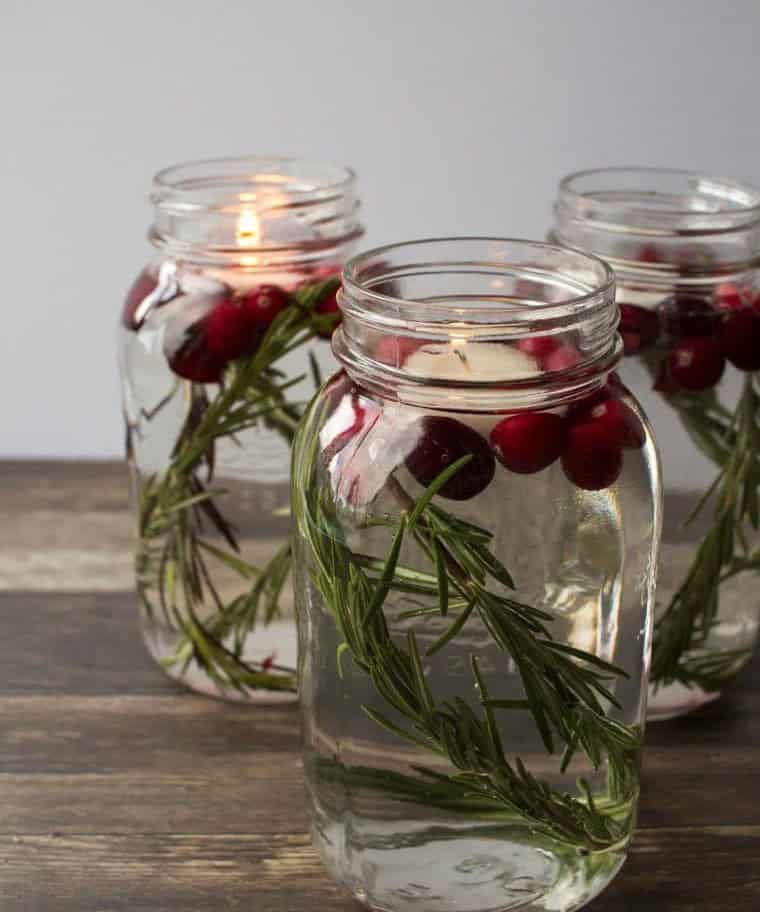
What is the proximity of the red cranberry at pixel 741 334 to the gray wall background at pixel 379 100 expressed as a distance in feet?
1.15

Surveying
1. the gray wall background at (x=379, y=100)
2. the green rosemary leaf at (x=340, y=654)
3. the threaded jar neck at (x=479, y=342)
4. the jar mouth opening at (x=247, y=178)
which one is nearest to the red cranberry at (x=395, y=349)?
the threaded jar neck at (x=479, y=342)

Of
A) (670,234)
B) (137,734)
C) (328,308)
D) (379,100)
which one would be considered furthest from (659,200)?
(137,734)

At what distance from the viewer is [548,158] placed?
3.18 feet

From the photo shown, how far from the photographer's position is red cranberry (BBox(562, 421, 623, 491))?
0.51m

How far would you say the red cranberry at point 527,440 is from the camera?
496mm

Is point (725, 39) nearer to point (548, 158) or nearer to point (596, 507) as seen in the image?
point (548, 158)

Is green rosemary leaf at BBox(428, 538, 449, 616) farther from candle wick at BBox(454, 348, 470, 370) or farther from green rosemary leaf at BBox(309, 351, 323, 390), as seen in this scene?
green rosemary leaf at BBox(309, 351, 323, 390)

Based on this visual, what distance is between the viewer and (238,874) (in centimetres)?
59

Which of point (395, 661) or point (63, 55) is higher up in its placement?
point (63, 55)

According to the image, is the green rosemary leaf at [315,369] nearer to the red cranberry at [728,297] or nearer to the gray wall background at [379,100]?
the red cranberry at [728,297]

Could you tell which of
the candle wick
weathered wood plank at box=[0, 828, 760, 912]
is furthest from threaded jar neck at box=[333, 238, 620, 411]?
weathered wood plank at box=[0, 828, 760, 912]

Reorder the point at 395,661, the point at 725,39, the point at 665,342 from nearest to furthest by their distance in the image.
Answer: the point at 395,661 < the point at 665,342 < the point at 725,39

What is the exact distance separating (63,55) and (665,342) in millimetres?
530

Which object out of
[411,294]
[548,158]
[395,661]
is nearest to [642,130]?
[548,158]
